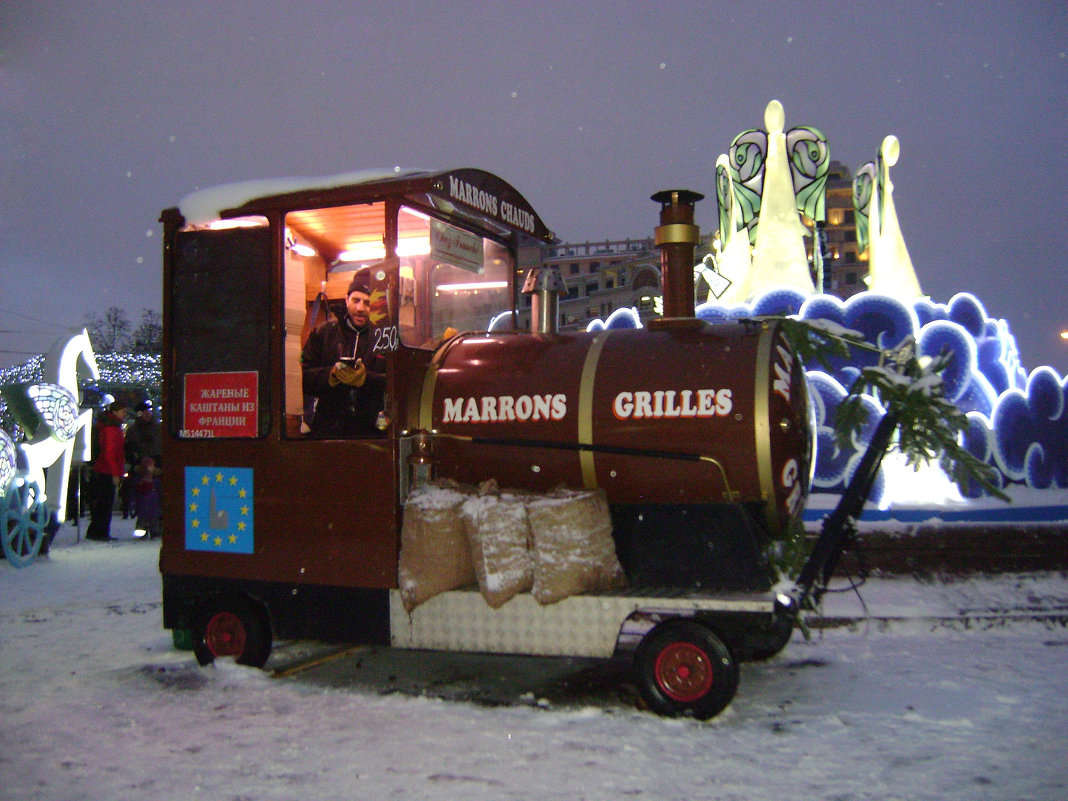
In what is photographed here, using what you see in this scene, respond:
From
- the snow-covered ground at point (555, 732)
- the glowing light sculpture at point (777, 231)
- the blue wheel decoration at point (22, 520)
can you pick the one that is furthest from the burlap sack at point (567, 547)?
the blue wheel decoration at point (22, 520)

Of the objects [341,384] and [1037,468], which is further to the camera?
[1037,468]

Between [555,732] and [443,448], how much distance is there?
1.81 meters

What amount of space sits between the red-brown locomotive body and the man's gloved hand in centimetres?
20

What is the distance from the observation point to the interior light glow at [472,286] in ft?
22.4

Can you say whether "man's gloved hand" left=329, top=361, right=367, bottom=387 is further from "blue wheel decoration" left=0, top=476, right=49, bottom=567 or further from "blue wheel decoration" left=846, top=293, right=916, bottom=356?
"blue wheel decoration" left=0, top=476, right=49, bottom=567

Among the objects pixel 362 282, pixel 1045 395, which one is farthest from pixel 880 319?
pixel 362 282

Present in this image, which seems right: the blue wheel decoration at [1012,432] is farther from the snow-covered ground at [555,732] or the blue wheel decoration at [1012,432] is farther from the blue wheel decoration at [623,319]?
the blue wheel decoration at [623,319]

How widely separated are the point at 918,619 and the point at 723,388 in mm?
3275

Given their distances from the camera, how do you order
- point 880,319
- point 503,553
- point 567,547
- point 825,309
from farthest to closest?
point 825,309, point 880,319, point 503,553, point 567,547

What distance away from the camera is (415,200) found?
584 centimetres

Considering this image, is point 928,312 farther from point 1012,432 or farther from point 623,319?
point 623,319

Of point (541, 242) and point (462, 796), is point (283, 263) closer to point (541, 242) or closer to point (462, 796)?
point (541, 242)

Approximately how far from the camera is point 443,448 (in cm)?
559

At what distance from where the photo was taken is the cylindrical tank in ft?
16.1
